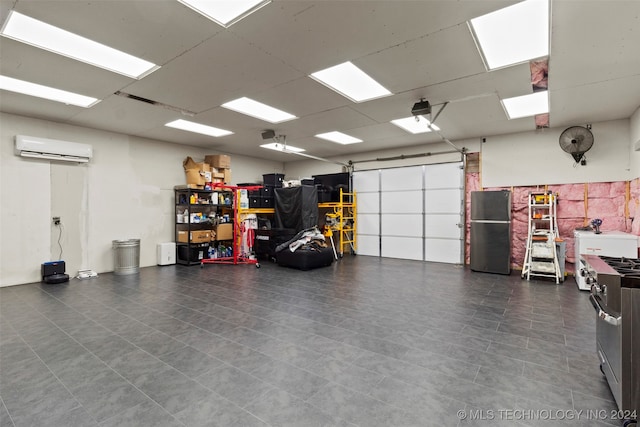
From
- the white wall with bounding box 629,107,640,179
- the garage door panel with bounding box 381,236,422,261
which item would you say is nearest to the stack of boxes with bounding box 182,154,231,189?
the garage door panel with bounding box 381,236,422,261

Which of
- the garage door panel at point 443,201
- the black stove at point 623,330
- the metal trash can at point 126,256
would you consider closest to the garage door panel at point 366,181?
the garage door panel at point 443,201

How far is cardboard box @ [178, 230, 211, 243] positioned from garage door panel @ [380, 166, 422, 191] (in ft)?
15.6

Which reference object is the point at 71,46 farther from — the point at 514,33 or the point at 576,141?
the point at 576,141

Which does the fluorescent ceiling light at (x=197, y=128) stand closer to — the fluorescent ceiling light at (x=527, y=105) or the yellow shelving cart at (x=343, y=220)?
the yellow shelving cart at (x=343, y=220)

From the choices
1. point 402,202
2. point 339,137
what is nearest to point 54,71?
point 339,137

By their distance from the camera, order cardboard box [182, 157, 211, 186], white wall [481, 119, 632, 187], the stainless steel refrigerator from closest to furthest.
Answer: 1. white wall [481, 119, 632, 187]
2. the stainless steel refrigerator
3. cardboard box [182, 157, 211, 186]

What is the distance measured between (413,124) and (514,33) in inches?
119

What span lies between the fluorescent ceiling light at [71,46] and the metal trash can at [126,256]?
3629mm

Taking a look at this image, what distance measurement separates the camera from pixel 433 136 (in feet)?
21.9

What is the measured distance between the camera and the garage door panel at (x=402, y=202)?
25.2 ft

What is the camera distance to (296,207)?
24.1 ft

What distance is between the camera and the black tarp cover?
7282 mm

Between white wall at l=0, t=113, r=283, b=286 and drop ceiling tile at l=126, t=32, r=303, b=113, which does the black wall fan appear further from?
white wall at l=0, t=113, r=283, b=286

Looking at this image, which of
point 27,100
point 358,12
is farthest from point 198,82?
point 27,100
